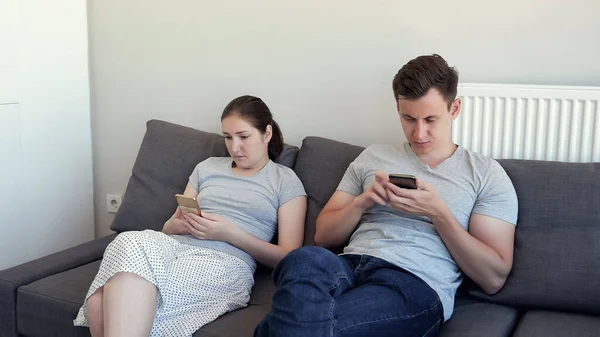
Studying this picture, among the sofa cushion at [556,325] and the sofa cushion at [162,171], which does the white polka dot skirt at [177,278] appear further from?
the sofa cushion at [556,325]

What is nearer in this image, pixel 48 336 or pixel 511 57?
pixel 48 336

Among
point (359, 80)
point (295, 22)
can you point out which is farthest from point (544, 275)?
point (295, 22)

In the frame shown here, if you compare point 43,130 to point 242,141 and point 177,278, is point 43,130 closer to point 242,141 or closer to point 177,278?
point 242,141

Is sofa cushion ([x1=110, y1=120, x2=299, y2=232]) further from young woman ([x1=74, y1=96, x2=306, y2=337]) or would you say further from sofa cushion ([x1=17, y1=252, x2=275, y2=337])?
sofa cushion ([x1=17, y1=252, x2=275, y2=337])

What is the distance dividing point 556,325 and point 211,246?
1.04 m

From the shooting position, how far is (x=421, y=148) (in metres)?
2.25

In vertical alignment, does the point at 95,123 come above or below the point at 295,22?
below

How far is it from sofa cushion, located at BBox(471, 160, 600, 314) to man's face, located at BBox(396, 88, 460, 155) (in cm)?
27

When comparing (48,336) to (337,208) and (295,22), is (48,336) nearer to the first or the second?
(337,208)

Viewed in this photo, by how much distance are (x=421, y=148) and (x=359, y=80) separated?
0.68m

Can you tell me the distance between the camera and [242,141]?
2.54 meters

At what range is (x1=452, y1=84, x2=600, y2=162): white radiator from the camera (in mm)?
2445

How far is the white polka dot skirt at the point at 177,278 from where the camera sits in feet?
6.86

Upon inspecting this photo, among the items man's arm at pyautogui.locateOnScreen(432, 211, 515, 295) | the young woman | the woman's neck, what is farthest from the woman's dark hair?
man's arm at pyautogui.locateOnScreen(432, 211, 515, 295)
